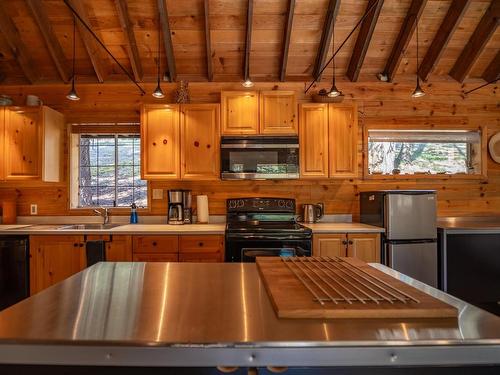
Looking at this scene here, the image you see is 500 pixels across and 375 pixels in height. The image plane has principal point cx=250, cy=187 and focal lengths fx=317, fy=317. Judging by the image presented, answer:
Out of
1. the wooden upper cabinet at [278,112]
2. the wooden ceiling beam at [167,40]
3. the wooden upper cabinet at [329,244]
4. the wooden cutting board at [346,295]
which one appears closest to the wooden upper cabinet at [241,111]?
the wooden upper cabinet at [278,112]

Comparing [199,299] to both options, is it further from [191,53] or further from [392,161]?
[392,161]

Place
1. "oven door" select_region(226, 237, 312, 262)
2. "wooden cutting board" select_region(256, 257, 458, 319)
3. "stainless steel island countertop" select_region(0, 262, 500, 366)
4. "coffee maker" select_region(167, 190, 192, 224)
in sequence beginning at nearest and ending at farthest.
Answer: "stainless steel island countertop" select_region(0, 262, 500, 366) < "wooden cutting board" select_region(256, 257, 458, 319) < "oven door" select_region(226, 237, 312, 262) < "coffee maker" select_region(167, 190, 192, 224)

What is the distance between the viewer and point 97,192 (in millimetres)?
3875

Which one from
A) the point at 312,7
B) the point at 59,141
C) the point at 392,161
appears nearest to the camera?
the point at 312,7

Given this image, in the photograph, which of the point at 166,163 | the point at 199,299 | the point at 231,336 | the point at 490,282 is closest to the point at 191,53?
the point at 166,163

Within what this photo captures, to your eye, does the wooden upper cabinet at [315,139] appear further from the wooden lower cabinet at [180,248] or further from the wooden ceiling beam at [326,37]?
the wooden lower cabinet at [180,248]

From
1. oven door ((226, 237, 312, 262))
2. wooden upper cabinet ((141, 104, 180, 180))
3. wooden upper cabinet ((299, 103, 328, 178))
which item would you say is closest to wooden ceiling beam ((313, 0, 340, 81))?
wooden upper cabinet ((299, 103, 328, 178))

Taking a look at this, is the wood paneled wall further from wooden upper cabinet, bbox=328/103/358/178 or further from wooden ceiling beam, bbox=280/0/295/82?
wooden upper cabinet, bbox=328/103/358/178

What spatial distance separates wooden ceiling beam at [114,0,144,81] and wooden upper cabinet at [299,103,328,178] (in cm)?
189

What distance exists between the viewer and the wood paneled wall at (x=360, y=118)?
12.2 feet

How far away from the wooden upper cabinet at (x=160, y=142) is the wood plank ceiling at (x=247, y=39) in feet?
1.85

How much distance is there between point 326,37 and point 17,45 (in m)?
3.25

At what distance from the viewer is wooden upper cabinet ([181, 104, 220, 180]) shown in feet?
11.1

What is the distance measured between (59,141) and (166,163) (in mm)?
1360
